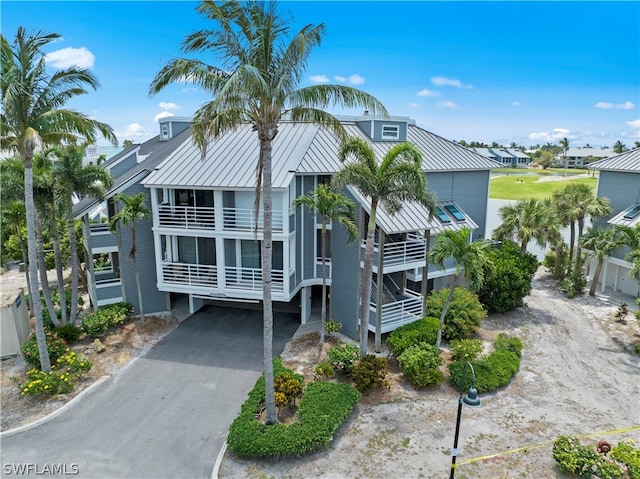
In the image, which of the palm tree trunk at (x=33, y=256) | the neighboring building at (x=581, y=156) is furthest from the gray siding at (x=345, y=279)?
the neighboring building at (x=581, y=156)

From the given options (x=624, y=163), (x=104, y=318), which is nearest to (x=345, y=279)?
(x=104, y=318)

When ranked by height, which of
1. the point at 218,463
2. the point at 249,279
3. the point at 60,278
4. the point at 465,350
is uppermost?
the point at 60,278

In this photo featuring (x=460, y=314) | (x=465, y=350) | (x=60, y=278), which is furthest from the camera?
(x=60, y=278)

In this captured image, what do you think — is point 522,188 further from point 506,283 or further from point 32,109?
point 32,109

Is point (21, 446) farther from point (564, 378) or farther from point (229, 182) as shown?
point (564, 378)

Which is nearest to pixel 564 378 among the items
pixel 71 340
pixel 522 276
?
pixel 522 276

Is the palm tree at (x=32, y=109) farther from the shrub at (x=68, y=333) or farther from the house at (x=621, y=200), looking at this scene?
the house at (x=621, y=200)
